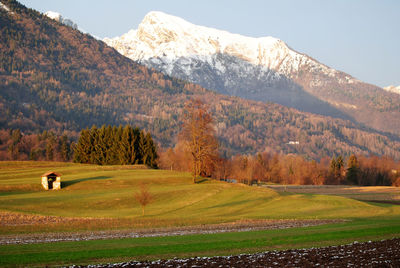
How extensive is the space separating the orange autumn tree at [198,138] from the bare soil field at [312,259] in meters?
53.1

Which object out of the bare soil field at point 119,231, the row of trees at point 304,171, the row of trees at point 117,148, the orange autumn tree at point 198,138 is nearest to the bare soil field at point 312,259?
the bare soil field at point 119,231

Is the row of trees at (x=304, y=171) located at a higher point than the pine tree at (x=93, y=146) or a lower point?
lower

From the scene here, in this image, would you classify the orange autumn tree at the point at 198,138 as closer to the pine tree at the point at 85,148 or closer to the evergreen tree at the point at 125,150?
the evergreen tree at the point at 125,150

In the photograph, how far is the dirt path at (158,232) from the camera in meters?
35.3

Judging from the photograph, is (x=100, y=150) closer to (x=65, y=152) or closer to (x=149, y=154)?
(x=149, y=154)

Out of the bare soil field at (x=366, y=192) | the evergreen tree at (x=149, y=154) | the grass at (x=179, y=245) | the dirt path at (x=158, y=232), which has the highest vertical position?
the evergreen tree at (x=149, y=154)

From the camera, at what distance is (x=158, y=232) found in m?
39.4

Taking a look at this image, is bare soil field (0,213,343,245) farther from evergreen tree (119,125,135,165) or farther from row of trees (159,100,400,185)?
row of trees (159,100,400,185)

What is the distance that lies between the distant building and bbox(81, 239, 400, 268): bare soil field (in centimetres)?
5030

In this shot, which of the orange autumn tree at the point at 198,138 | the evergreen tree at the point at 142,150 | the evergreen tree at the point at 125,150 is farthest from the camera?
the evergreen tree at the point at 142,150

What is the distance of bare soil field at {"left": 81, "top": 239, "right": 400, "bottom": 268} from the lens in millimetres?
22094

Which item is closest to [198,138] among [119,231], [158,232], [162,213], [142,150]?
[162,213]

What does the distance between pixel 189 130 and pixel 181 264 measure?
56.9 m

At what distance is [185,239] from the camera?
33625mm
